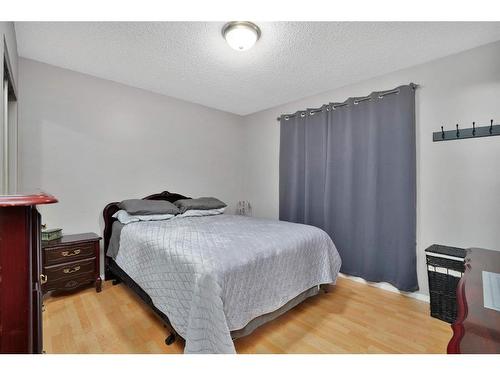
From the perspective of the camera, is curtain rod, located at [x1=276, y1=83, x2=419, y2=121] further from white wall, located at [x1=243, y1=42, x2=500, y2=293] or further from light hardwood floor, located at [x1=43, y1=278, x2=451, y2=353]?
light hardwood floor, located at [x1=43, y1=278, x2=451, y2=353]

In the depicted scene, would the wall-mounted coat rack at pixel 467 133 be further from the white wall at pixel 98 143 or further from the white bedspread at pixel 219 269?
the white wall at pixel 98 143

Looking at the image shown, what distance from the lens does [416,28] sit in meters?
1.91

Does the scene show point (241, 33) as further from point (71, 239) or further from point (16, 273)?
point (71, 239)

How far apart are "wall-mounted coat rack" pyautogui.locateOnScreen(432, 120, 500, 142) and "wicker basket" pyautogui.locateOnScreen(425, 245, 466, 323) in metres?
1.04

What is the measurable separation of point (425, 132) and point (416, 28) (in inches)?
40.0

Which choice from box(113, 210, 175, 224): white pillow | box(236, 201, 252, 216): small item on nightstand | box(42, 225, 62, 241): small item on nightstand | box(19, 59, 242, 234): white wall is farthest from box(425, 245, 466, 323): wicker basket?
box(42, 225, 62, 241): small item on nightstand

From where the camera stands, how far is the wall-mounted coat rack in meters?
2.09

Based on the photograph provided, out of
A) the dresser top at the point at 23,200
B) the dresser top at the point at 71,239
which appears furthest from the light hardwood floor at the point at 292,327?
the dresser top at the point at 23,200

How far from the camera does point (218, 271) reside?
1502 millimetres

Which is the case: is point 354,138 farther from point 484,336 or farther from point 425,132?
point 484,336

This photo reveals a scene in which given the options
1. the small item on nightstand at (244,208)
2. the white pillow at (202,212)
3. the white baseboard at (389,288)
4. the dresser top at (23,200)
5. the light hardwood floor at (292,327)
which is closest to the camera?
the dresser top at (23,200)

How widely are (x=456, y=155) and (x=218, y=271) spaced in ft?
8.02

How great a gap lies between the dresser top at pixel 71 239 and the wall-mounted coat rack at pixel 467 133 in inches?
143

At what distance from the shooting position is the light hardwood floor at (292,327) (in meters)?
1.73
